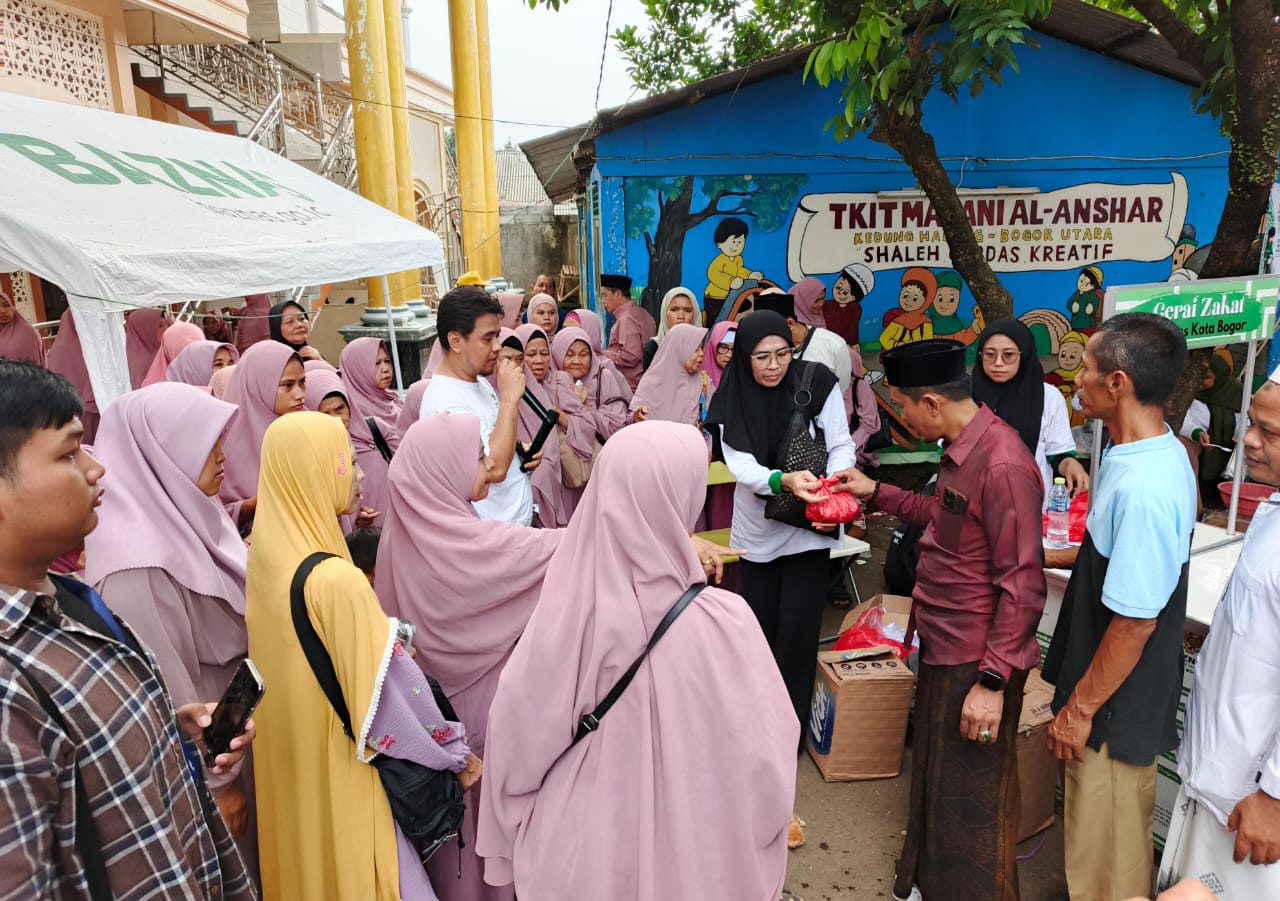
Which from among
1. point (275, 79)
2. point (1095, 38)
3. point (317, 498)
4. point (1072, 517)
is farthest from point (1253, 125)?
point (275, 79)

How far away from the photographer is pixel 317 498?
2197 mm

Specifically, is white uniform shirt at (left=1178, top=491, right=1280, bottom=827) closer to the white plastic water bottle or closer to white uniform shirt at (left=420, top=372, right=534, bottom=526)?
the white plastic water bottle

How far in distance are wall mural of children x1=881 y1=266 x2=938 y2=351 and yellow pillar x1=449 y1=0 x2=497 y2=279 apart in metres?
6.10

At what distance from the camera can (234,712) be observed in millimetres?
→ 1795

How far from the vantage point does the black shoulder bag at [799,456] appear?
138 inches

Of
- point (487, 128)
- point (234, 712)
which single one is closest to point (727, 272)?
point (234, 712)

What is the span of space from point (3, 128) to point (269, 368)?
2.42 m

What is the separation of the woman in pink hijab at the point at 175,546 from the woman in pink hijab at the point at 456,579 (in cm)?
51

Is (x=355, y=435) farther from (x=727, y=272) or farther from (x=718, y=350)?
(x=727, y=272)

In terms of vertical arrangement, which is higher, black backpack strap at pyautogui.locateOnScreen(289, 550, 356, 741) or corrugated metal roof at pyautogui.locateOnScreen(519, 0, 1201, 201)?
corrugated metal roof at pyautogui.locateOnScreen(519, 0, 1201, 201)

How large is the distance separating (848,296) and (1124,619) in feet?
20.2

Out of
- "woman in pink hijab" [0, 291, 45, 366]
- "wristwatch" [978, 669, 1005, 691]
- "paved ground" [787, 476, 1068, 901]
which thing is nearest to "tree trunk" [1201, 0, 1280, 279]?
"paved ground" [787, 476, 1068, 901]

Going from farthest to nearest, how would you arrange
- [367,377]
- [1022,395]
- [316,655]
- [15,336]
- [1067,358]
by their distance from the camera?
[1067,358]
[15,336]
[367,377]
[1022,395]
[316,655]

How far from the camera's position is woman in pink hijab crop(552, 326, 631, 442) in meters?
5.88
